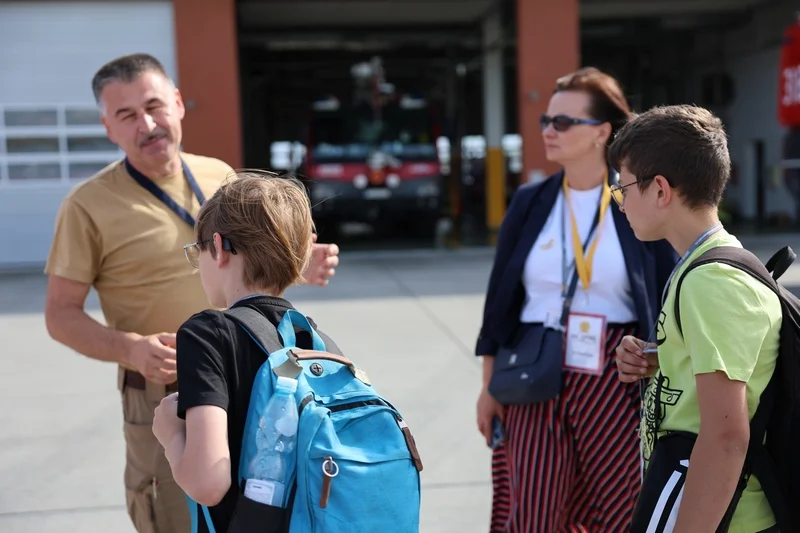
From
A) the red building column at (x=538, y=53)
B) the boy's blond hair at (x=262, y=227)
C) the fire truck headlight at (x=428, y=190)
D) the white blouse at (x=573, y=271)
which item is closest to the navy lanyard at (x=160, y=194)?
the boy's blond hair at (x=262, y=227)

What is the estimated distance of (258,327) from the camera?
173cm

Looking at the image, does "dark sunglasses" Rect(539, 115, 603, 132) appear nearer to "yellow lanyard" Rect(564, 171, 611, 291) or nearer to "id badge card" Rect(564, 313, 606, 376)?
"yellow lanyard" Rect(564, 171, 611, 291)

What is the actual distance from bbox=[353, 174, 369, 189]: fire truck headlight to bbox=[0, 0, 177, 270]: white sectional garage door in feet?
13.0

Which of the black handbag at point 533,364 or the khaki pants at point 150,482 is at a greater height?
the black handbag at point 533,364

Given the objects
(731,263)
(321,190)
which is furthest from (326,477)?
(321,190)

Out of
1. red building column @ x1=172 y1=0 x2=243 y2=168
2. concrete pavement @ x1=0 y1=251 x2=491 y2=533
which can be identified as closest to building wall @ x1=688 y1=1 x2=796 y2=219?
red building column @ x1=172 y1=0 x2=243 y2=168

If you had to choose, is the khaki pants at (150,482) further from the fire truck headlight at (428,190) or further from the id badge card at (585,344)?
the fire truck headlight at (428,190)

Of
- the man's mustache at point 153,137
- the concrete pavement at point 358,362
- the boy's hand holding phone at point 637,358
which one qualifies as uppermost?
the man's mustache at point 153,137

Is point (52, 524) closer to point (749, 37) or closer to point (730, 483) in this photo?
point (730, 483)

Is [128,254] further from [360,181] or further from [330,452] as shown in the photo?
[360,181]

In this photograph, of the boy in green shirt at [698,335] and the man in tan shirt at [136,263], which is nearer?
the boy in green shirt at [698,335]

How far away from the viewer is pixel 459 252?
607 inches

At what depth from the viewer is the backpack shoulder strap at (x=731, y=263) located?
5.73 ft

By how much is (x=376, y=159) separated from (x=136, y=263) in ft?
47.2
